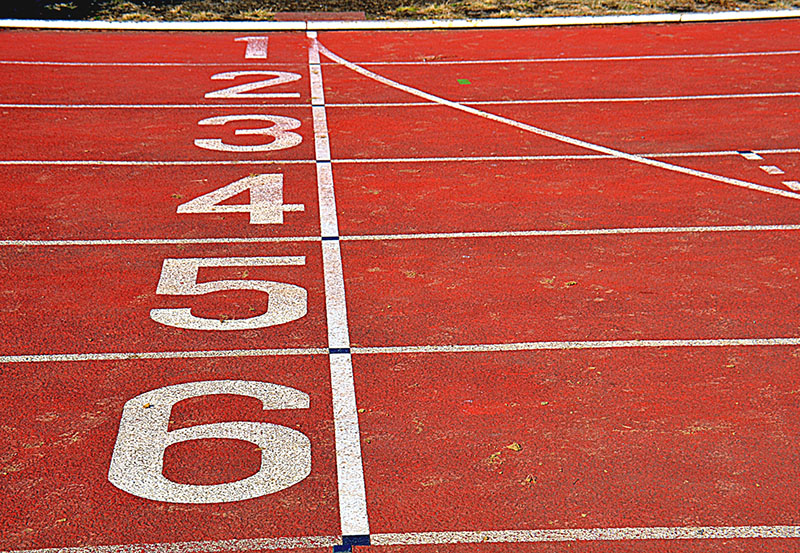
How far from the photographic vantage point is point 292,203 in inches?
343

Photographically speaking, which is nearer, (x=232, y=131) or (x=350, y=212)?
(x=350, y=212)

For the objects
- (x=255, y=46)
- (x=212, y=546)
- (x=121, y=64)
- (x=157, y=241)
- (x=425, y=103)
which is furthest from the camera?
(x=255, y=46)

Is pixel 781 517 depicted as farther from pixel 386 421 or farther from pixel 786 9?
pixel 786 9

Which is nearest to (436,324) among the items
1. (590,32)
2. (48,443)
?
(48,443)

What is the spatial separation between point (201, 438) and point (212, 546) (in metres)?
0.87

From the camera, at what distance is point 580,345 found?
6258 millimetres

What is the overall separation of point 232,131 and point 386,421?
619cm

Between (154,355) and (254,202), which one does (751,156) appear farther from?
(154,355)

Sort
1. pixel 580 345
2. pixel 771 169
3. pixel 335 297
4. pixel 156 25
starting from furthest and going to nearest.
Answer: pixel 156 25, pixel 771 169, pixel 335 297, pixel 580 345

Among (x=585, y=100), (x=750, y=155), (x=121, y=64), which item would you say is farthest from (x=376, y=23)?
(x=750, y=155)

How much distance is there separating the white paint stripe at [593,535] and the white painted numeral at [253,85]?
854 cm

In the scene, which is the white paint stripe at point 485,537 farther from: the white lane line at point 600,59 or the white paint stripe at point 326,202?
the white lane line at point 600,59

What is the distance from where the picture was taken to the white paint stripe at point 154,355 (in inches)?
240

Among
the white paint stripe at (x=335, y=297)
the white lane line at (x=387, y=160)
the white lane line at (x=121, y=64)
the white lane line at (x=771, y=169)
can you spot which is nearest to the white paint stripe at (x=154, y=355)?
the white paint stripe at (x=335, y=297)
